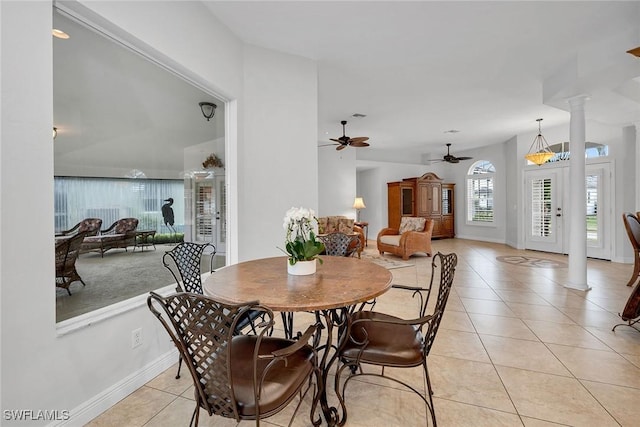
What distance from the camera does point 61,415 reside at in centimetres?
154

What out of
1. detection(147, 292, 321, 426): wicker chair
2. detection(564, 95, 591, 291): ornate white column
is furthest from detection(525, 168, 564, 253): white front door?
detection(147, 292, 321, 426): wicker chair

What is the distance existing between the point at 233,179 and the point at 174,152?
618 millimetres

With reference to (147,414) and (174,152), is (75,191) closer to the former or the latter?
(174,152)

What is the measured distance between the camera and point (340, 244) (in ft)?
9.43

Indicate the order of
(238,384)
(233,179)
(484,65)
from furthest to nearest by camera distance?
(484,65), (233,179), (238,384)

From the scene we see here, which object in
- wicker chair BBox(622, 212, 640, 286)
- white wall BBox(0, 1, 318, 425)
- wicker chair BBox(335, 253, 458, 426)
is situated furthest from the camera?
wicker chair BBox(622, 212, 640, 286)

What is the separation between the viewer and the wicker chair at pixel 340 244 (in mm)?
2861

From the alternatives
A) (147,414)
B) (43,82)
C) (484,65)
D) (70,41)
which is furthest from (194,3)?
(484,65)

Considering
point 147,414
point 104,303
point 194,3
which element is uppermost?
point 194,3

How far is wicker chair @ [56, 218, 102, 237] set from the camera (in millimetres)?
1773

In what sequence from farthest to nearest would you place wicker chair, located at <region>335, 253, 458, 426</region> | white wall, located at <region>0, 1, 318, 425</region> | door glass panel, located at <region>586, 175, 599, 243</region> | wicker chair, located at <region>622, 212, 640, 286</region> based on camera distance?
1. door glass panel, located at <region>586, 175, 599, 243</region>
2. wicker chair, located at <region>622, 212, 640, 286</region>
3. wicker chair, located at <region>335, 253, 458, 426</region>
4. white wall, located at <region>0, 1, 318, 425</region>

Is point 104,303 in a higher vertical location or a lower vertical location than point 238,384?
higher

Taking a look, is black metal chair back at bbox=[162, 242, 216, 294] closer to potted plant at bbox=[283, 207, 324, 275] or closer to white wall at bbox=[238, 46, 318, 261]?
white wall at bbox=[238, 46, 318, 261]

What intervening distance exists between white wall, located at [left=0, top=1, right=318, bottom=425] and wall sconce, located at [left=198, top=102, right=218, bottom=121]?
0.53ft
